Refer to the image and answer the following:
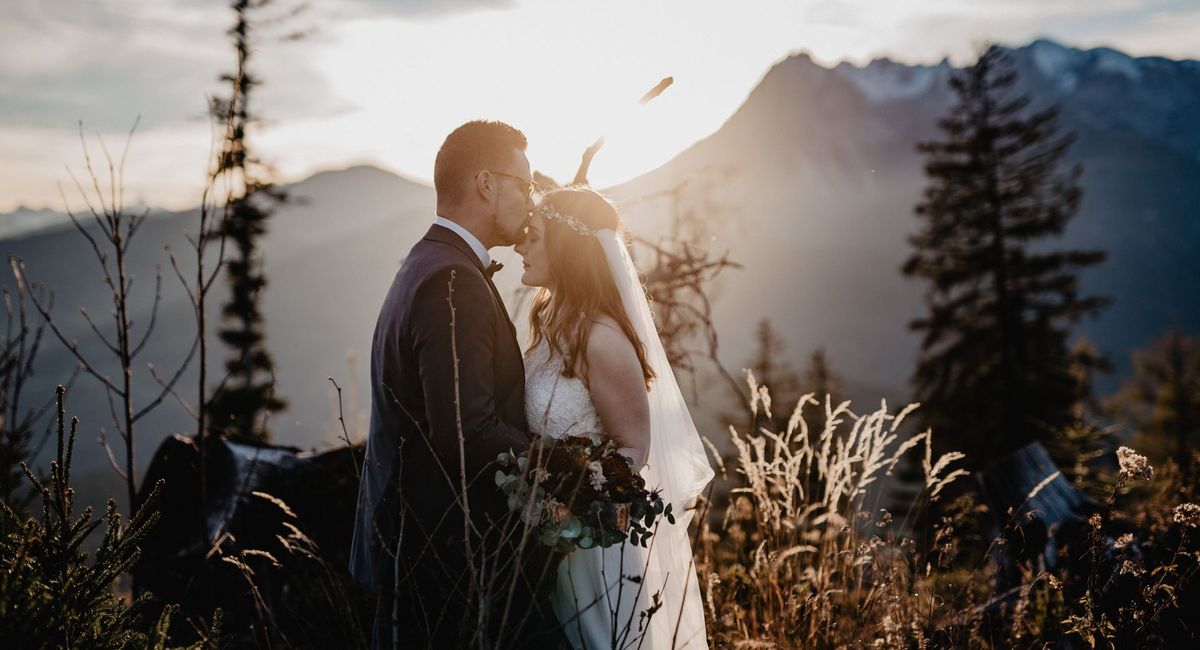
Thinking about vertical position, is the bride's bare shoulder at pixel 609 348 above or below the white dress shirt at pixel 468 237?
below

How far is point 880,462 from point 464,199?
2289 mm

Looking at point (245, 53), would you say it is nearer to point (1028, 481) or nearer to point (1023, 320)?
point (1028, 481)

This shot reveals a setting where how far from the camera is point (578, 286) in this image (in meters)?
3.42

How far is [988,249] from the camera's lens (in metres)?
21.7

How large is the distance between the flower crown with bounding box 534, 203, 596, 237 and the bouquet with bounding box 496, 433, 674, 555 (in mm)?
1276

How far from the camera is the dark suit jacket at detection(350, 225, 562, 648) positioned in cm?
264

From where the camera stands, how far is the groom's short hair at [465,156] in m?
3.27

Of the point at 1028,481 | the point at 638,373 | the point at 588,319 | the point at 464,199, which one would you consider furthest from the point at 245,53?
the point at 1028,481

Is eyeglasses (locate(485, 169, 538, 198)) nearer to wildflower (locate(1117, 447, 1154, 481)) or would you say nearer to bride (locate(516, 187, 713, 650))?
bride (locate(516, 187, 713, 650))

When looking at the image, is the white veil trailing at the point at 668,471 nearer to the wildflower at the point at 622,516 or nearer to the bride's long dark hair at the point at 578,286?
the bride's long dark hair at the point at 578,286

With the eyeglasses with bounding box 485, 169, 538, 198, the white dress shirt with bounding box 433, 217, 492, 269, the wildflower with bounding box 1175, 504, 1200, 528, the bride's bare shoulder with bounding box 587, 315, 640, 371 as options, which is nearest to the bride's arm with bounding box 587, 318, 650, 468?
the bride's bare shoulder with bounding box 587, 315, 640, 371

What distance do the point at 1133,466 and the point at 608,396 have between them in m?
2.01

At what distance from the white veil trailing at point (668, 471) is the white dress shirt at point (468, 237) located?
617mm

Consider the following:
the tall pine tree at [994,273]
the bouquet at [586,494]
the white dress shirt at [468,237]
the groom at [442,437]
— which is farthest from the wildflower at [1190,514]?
the tall pine tree at [994,273]
